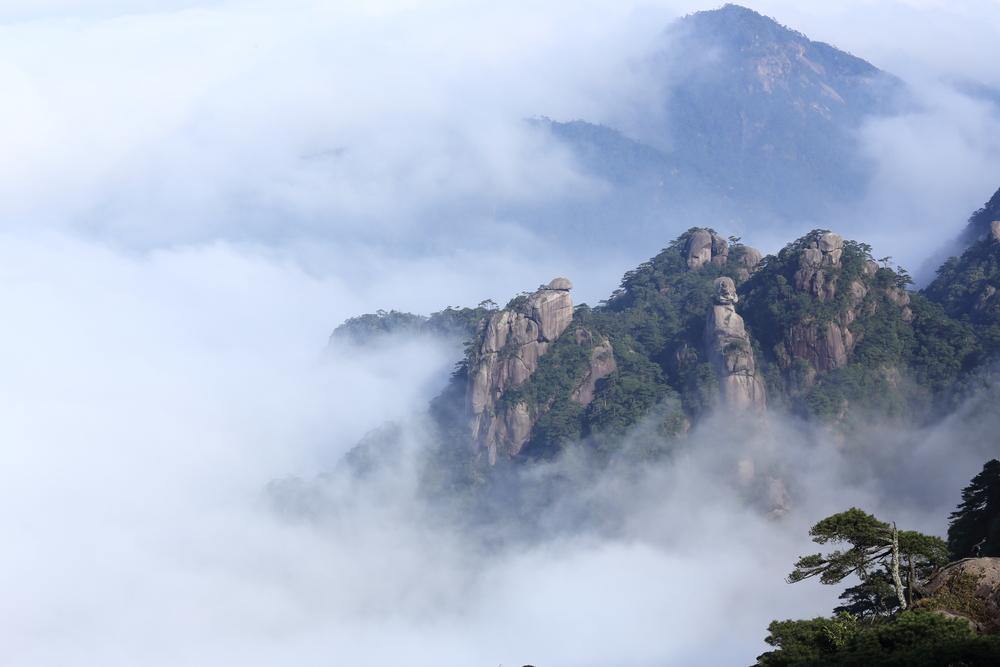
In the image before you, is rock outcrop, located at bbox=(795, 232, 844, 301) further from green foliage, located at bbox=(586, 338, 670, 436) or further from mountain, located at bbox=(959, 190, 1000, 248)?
mountain, located at bbox=(959, 190, 1000, 248)

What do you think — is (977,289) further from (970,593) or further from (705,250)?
(970,593)

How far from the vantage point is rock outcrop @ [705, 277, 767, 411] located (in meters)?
156

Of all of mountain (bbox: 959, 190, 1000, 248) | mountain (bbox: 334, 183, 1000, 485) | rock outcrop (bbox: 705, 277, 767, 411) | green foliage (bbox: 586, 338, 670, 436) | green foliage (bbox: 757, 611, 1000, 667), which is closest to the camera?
green foliage (bbox: 757, 611, 1000, 667)

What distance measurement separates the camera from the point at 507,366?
16788cm

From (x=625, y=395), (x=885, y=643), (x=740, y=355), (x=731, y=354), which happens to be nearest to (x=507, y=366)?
(x=625, y=395)

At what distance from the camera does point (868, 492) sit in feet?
491

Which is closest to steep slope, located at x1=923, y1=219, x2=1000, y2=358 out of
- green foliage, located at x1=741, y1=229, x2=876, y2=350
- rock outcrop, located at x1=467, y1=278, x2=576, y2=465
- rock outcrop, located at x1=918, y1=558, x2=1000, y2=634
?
green foliage, located at x1=741, y1=229, x2=876, y2=350

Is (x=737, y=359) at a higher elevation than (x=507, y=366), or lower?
lower

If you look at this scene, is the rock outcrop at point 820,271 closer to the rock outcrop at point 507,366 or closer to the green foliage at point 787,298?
the green foliage at point 787,298

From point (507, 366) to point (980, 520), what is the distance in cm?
8925

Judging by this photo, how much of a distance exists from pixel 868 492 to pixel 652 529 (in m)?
22.3

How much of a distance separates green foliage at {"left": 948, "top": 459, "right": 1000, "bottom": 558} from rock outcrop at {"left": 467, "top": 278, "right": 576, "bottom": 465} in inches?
3237

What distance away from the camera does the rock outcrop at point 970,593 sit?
171ft

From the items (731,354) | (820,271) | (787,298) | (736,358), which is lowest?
(736,358)
